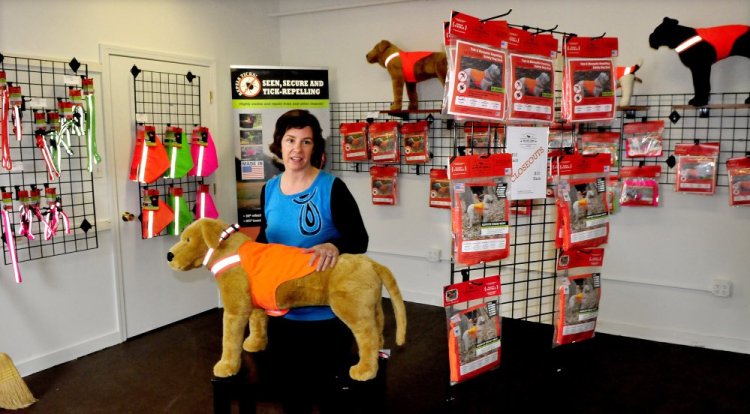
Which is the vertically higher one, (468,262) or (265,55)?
(265,55)

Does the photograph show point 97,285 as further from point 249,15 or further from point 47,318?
point 249,15

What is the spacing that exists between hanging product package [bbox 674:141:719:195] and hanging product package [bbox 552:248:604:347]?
160cm

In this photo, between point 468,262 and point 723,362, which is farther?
point 723,362

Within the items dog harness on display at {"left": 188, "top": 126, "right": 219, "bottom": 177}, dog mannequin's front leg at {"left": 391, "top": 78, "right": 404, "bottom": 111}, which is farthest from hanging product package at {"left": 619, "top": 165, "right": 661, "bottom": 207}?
dog harness on display at {"left": 188, "top": 126, "right": 219, "bottom": 177}

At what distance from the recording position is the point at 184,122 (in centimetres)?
420

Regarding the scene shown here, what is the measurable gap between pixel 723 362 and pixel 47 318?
424cm

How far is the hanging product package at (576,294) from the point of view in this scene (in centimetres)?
238

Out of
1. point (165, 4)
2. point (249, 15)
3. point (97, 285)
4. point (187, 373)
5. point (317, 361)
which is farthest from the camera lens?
point (249, 15)

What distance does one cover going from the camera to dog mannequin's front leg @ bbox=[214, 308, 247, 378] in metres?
1.89

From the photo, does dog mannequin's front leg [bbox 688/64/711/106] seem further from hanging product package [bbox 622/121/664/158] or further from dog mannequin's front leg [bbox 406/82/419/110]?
dog mannequin's front leg [bbox 406/82/419/110]

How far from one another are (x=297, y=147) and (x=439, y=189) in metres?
2.46

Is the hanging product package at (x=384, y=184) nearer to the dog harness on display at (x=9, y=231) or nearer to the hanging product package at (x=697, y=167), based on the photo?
the hanging product package at (x=697, y=167)

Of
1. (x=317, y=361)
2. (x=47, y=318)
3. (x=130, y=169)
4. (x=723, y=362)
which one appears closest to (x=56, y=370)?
(x=47, y=318)

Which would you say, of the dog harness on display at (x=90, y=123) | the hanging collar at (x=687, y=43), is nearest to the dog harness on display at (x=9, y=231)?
the dog harness on display at (x=90, y=123)
